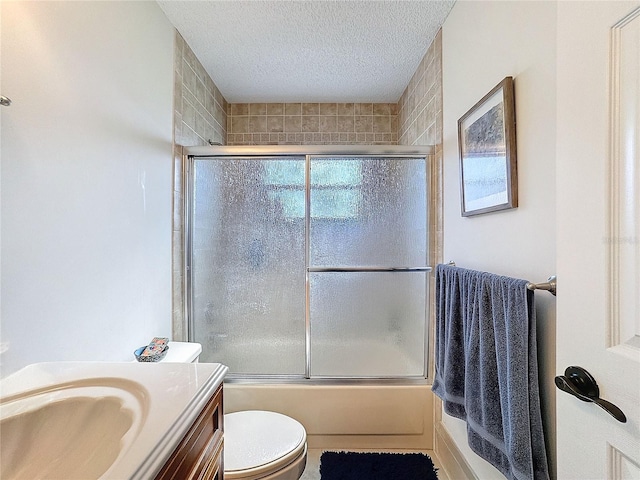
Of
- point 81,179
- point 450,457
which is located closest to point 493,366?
point 450,457

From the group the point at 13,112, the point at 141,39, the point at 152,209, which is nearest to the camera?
the point at 13,112

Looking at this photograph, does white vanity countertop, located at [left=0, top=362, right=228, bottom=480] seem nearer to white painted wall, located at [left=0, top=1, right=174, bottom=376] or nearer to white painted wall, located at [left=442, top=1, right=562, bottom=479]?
white painted wall, located at [left=0, top=1, right=174, bottom=376]

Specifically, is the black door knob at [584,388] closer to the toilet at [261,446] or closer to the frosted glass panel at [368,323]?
the toilet at [261,446]

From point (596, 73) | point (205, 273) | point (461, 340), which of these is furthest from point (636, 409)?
point (205, 273)

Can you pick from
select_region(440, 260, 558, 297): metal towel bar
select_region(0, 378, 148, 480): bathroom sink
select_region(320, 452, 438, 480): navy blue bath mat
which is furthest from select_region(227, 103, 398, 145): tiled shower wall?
select_region(0, 378, 148, 480): bathroom sink

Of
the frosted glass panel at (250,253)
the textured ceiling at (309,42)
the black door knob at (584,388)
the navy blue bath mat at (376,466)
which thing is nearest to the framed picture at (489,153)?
the black door knob at (584,388)

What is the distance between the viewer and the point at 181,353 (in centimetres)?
152

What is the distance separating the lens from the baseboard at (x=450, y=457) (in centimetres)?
149

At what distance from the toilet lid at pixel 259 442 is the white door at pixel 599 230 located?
2.96 feet

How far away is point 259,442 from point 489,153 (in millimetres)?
1450

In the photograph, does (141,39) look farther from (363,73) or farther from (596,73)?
(596,73)

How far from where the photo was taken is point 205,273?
1.99 meters

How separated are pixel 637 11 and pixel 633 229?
0.35 meters

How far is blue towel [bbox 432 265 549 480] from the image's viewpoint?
95 centimetres
